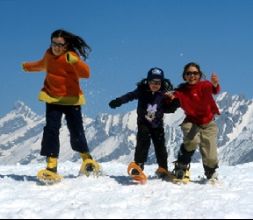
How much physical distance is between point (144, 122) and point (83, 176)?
5.14ft

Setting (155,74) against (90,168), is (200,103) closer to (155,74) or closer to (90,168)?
(155,74)

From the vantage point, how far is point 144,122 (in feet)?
33.2

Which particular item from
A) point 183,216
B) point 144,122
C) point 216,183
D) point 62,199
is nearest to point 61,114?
point 144,122

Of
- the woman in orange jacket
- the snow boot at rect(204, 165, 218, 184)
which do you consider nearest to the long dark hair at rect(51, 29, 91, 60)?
the woman in orange jacket

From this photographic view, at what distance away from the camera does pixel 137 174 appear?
9578 millimetres

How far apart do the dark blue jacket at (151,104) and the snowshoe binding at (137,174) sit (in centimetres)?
90

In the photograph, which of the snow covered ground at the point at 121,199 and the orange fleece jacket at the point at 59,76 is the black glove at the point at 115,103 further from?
the snow covered ground at the point at 121,199

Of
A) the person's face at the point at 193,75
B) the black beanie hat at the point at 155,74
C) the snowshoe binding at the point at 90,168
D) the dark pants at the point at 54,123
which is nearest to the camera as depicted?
the dark pants at the point at 54,123

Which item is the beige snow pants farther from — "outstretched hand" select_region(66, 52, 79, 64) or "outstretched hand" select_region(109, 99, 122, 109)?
"outstretched hand" select_region(66, 52, 79, 64)

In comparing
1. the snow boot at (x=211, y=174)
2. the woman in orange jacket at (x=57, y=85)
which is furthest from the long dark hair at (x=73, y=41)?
the snow boot at (x=211, y=174)

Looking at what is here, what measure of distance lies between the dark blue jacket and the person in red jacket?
12.6 inches

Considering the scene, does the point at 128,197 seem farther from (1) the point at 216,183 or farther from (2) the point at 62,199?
(1) the point at 216,183

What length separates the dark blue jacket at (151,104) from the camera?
10.0 metres

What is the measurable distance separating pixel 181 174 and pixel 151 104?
1.46 meters
